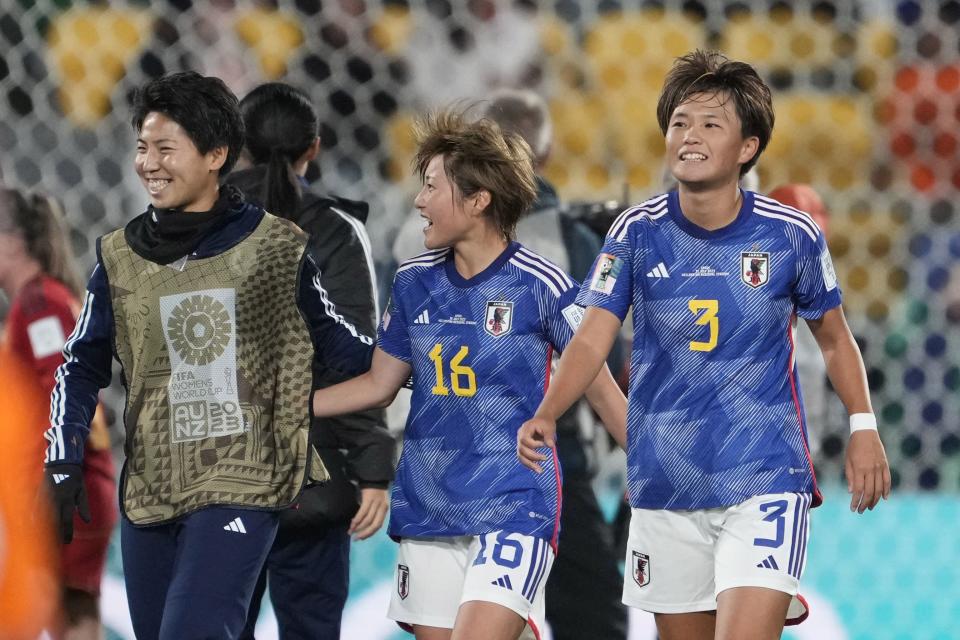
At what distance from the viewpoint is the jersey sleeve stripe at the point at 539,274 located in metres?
2.85

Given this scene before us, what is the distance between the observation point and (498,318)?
9.27 feet

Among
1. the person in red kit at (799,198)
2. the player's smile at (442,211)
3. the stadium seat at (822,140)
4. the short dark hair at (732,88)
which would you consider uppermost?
the stadium seat at (822,140)

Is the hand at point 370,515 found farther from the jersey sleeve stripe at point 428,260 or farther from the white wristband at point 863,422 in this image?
the white wristband at point 863,422

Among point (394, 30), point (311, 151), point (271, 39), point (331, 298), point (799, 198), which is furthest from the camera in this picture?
point (394, 30)

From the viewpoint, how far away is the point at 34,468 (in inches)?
152

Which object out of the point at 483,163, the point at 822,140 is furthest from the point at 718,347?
the point at 822,140

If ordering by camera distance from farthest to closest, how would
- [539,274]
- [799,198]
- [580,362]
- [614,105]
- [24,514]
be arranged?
1. [614,105]
2. [799,198]
3. [24,514]
4. [539,274]
5. [580,362]

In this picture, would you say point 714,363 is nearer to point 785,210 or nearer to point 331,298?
point 785,210

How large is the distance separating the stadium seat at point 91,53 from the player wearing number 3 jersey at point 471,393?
135 inches

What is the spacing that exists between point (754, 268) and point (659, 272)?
7.0 inches

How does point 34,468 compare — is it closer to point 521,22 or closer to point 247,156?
point 247,156

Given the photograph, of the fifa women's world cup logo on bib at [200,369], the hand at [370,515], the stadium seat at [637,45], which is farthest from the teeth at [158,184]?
the stadium seat at [637,45]

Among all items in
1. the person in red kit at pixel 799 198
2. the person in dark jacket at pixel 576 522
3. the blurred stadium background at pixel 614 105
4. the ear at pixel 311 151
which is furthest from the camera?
the blurred stadium background at pixel 614 105

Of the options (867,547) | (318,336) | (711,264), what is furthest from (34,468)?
(867,547)
